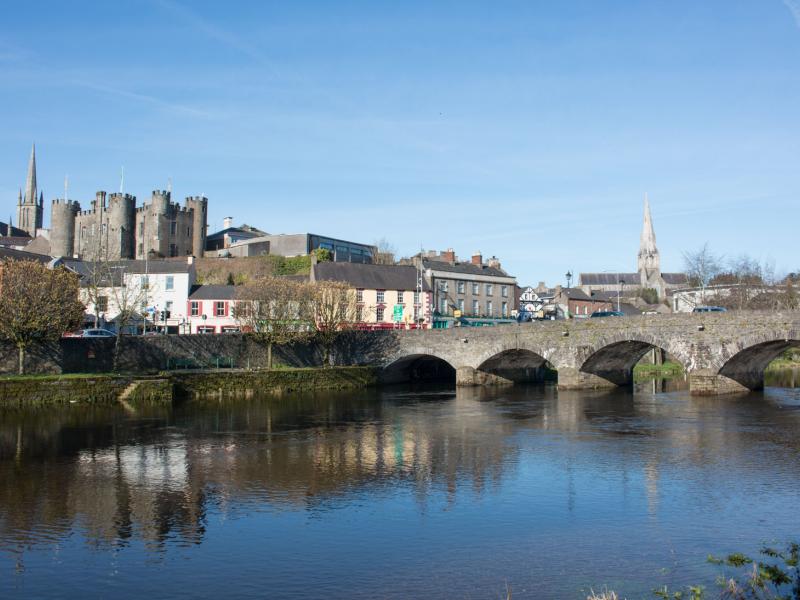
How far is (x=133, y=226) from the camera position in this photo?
110 meters

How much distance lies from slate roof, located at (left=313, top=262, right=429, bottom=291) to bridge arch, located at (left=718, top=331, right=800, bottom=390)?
1488 inches

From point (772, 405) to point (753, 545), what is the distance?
27.7 m

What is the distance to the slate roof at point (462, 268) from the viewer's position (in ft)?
273

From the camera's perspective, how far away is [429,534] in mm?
16438

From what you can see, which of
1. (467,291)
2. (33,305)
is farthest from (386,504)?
(467,291)

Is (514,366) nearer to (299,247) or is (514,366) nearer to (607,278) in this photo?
(299,247)

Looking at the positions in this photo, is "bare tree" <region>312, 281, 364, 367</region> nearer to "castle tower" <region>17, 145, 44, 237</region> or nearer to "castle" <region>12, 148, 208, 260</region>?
"castle" <region>12, 148, 208, 260</region>

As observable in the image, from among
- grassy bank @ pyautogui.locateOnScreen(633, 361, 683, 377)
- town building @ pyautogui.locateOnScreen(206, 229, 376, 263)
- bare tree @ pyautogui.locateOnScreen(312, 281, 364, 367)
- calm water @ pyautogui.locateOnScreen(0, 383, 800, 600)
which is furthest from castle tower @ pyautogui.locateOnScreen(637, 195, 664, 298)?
calm water @ pyautogui.locateOnScreen(0, 383, 800, 600)

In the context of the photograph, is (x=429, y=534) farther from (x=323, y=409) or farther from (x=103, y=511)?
(x=323, y=409)

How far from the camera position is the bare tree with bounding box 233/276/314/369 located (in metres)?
56.7

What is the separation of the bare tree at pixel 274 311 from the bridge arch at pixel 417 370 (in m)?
7.52

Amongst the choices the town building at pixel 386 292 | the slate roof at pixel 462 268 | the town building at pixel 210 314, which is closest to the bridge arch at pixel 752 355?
the town building at pixel 386 292

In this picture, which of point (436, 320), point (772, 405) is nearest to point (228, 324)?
point (436, 320)

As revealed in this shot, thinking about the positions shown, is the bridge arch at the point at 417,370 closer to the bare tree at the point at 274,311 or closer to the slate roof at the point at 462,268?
the bare tree at the point at 274,311
